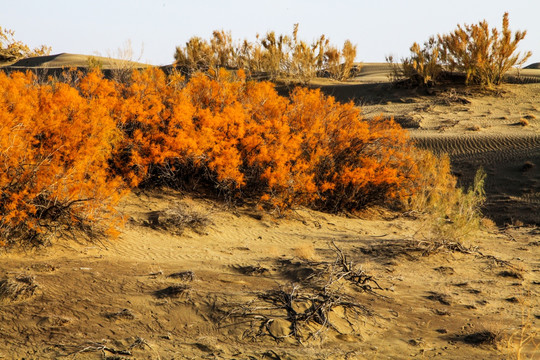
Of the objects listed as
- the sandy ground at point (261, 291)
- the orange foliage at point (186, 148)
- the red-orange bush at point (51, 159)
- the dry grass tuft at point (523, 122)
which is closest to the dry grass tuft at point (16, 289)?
the sandy ground at point (261, 291)

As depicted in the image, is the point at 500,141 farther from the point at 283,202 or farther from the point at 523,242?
the point at 283,202

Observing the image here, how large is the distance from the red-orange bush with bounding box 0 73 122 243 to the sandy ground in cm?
49

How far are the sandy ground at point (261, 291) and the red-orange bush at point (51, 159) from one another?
49 cm

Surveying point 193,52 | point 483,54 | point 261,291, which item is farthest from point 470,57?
point 261,291

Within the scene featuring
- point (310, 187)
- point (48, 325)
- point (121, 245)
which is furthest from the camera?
point (310, 187)

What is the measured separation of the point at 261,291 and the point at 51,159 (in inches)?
181

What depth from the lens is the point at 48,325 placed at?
210 inches

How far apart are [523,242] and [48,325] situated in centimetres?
956

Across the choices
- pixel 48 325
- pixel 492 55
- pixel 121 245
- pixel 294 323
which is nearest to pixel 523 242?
pixel 294 323

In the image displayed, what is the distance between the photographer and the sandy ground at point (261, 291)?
529 cm

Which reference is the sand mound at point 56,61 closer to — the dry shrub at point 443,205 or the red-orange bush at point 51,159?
the red-orange bush at point 51,159

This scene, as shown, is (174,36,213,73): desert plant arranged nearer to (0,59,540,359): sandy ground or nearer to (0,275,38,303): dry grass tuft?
(0,59,540,359): sandy ground

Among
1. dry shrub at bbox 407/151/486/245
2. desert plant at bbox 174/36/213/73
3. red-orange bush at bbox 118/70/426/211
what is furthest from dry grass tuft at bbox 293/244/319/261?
desert plant at bbox 174/36/213/73

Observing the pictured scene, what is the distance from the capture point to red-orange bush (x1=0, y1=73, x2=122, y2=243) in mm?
7477
